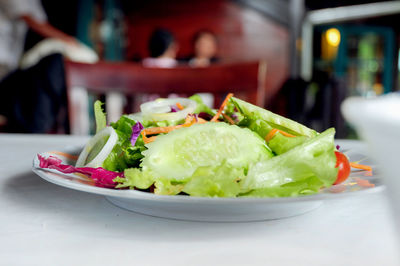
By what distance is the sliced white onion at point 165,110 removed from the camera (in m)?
0.57

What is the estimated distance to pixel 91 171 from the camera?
1.52 feet

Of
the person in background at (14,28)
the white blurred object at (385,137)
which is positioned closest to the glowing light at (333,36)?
the person in background at (14,28)

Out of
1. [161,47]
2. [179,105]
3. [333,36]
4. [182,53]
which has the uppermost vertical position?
[333,36]

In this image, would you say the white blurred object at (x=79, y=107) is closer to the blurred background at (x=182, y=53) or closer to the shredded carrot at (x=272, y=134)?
the blurred background at (x=182, y=53)

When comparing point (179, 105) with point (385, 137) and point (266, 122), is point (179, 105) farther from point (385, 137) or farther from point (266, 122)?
point (385, 137)

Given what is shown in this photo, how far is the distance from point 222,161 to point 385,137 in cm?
27

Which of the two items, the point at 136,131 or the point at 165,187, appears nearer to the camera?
the point at 165,187

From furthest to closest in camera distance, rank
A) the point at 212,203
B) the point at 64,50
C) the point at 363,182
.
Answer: the point at 64,50 < the point at 363,182 < the point at 212,203

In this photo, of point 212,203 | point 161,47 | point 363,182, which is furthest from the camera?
point 161,47

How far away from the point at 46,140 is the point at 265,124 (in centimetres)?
69

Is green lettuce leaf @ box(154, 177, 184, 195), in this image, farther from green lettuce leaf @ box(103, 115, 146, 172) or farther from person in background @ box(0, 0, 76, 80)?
person in background @ box(0, 0, 76, 80)

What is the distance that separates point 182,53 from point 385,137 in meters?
7.07

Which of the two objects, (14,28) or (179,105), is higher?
(14,28)

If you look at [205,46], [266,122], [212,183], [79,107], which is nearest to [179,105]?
[266,122]
